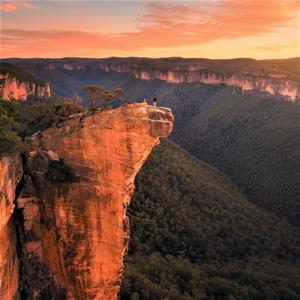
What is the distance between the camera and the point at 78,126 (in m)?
17.6

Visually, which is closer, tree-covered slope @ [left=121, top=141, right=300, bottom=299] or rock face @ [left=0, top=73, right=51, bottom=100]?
tree-covered slope @ [left=121, top=141, right=300, bottom=299]

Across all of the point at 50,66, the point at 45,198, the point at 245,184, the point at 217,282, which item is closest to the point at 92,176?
the point at 45,198

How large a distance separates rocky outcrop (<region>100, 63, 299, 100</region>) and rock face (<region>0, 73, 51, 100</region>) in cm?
5997

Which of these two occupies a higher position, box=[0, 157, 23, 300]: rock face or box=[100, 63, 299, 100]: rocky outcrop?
box=[100, 63, 299, 100]: rocky outcrop

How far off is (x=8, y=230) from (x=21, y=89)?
2415 inches

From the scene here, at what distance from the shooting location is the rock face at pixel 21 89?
211 ft

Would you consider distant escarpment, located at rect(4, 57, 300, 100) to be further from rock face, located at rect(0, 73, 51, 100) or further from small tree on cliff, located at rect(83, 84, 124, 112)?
small tree on cliff, located at rect(83, 84, 124, 112)

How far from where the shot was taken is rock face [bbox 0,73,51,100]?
64369mm

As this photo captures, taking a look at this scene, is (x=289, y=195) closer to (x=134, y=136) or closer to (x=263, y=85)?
(x=134, y=136)

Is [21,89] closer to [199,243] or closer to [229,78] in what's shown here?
[199,243]

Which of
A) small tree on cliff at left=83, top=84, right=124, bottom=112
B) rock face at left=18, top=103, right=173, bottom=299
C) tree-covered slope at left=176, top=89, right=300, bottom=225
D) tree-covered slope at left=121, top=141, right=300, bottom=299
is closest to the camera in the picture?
rock face at left=18, top=103, right=173, bottom=299

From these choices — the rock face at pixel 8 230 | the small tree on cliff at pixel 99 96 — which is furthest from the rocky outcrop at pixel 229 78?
the rock face at pixel 8 230

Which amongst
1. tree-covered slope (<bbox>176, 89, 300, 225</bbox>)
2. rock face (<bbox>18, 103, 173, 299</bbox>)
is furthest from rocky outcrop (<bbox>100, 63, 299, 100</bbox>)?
rock face (<bbox>18, 103, 173, 299</bbox>)

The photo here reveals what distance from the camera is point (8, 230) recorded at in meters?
16.0
